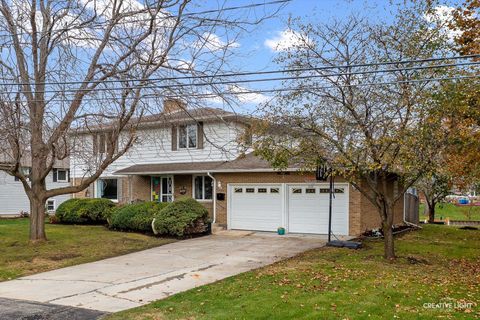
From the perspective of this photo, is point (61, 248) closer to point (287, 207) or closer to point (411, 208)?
point (287, 207)

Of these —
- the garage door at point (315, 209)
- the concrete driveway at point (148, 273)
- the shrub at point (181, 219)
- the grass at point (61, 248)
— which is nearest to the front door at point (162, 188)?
the grass at point (61, 248)

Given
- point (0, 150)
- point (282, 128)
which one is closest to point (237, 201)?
point (282, 128)

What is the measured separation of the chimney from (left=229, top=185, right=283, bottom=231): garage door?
20.8 feet

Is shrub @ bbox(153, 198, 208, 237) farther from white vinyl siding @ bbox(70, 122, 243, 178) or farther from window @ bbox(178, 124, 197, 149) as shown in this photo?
window @ bbox(178, 124, 197, 149)

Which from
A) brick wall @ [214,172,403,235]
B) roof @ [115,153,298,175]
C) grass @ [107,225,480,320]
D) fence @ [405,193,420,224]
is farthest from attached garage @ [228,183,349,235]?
fence @ [405,193,420,224]

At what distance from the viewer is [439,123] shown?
34.3ft

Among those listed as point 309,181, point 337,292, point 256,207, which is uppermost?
point 309,181

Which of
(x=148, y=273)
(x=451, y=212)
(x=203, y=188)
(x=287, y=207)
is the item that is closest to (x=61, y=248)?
(x=148, y=273)

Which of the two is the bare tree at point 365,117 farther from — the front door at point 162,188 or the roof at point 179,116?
the front door at point 162,188

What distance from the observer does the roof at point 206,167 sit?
18.9 metres

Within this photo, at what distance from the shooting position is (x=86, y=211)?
72.7 feet

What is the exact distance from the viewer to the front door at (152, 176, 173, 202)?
22422 millimetres

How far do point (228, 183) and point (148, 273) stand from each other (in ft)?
30.0

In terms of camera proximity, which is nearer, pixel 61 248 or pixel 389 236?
pixel 389 236
